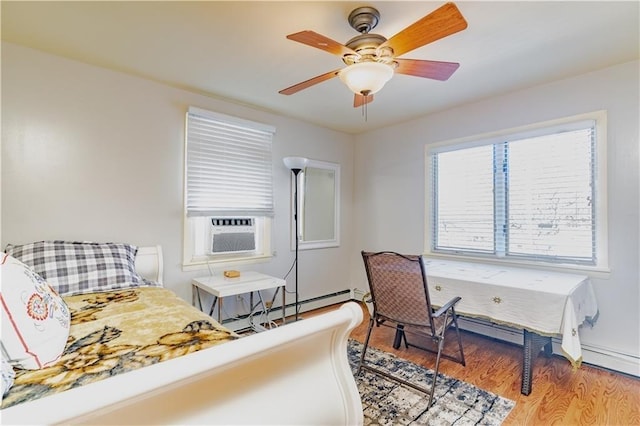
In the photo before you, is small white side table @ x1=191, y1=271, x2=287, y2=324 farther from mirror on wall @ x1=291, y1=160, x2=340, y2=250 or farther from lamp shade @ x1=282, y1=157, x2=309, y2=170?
lamp shade @ x1=282, y1=157, x2=309, y2=170

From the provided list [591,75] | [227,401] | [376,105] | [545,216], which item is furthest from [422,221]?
[227,401]

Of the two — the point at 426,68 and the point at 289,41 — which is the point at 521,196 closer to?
the point at 426,68

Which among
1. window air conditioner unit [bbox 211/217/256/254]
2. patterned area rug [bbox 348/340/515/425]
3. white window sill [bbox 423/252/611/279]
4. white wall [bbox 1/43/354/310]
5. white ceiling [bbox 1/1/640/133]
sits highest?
white ceiling [bbox 1/1/640/133]

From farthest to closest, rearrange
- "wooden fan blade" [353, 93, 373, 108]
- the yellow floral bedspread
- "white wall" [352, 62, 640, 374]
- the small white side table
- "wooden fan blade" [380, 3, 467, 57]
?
the small white side table, "white wall" [352, 62, 640, 374], "wooden fan blade" [353, 93, 373, 108], "wooden fan blade" [380, 3, 467, 57], the yellow floral bedspread

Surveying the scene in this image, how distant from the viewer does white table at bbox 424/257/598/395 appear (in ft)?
6.50

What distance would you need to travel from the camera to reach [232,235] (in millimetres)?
3184

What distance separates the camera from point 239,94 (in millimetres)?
3018

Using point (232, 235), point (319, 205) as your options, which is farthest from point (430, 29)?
point (319, 205)

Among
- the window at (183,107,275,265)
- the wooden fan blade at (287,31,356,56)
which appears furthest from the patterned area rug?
the wooden fan blade at (287,31,356,56)

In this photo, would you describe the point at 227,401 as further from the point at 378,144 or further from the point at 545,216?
the point at 378,144

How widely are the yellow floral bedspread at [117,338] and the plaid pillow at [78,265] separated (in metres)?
0.10

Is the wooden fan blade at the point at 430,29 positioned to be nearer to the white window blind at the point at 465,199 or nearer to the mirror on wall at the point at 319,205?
the white window blind at the point at 465,199

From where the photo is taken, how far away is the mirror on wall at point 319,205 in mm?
3947

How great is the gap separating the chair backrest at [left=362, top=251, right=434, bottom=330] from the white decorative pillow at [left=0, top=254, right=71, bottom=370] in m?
1.79
